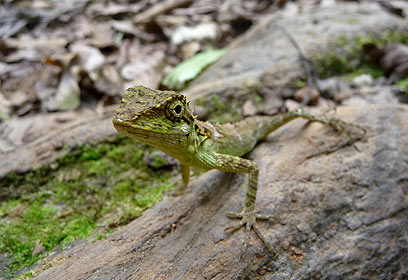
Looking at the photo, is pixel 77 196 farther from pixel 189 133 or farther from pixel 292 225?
pixel 292 225

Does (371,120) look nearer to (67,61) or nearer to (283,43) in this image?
(283,43)

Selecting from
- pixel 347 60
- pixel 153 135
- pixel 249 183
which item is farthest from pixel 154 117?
pixel 347 60

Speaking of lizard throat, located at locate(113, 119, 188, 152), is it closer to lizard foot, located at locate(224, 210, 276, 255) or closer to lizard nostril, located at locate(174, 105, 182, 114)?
lizard nostril, located at locate(174, 105, 182, 114)

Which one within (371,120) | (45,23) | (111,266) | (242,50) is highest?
(45,23)

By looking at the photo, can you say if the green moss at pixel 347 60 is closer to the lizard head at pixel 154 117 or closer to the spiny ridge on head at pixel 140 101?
the lizard head at pixel 154 117

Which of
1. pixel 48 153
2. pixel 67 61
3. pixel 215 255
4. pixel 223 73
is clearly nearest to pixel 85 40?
pixel 67 61

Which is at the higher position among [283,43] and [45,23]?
[45,23]

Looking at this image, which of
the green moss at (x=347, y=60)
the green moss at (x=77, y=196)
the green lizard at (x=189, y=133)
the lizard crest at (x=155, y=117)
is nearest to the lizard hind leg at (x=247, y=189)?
the green lizard at (x=189, y=133)
